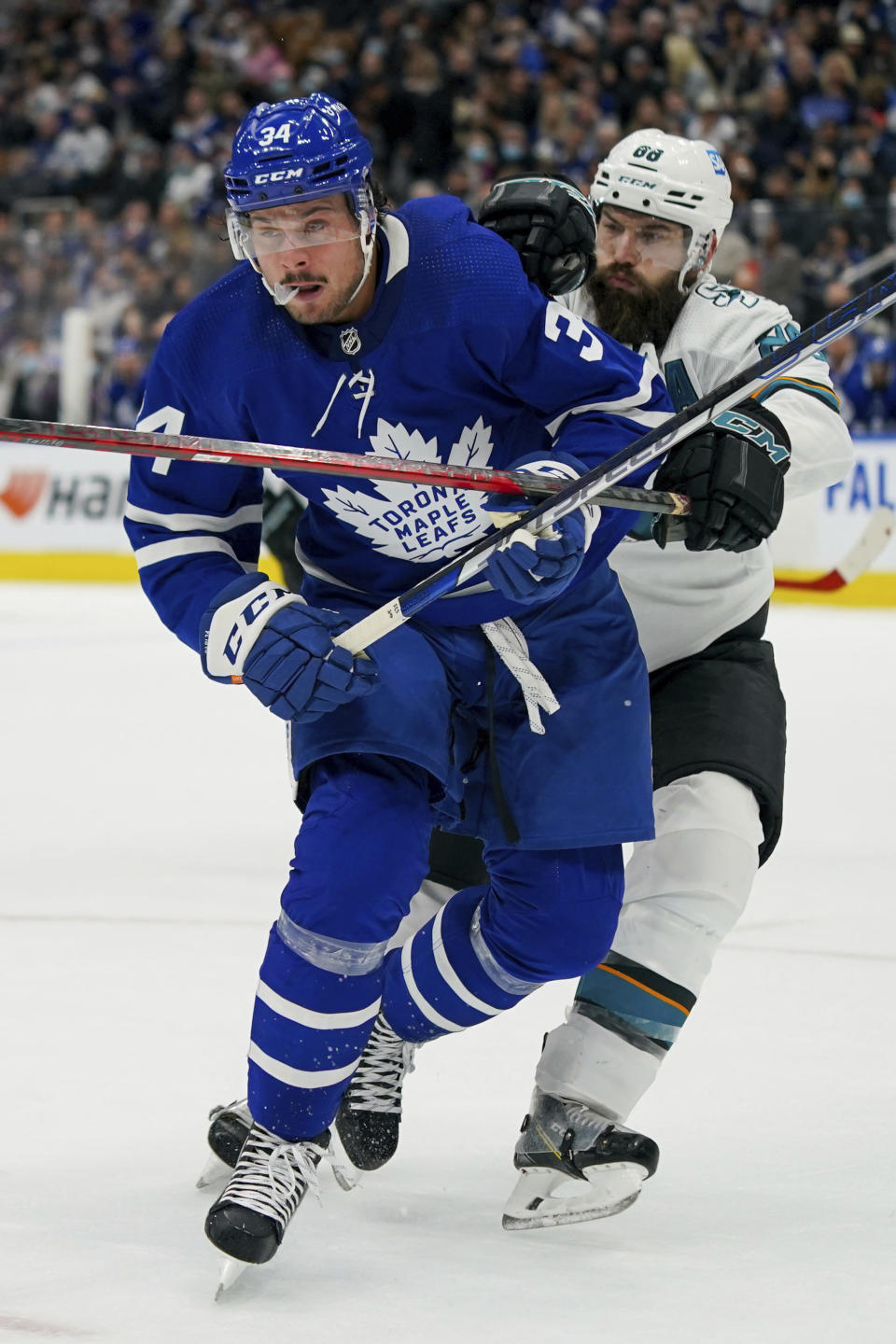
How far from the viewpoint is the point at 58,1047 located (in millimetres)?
2441

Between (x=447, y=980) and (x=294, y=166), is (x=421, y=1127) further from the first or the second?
(x=294, y=166)

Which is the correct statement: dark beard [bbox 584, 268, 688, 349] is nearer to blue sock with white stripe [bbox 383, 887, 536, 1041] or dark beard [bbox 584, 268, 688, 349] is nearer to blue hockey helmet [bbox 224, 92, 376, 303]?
blue hockey helmet [bbox 224, 92, 376, 303]

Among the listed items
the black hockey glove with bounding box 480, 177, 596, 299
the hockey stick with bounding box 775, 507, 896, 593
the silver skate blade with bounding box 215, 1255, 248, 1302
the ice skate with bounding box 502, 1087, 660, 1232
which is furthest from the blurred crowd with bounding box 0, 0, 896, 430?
the silver skate blade with bounding box 215, 1255, 248, 1302

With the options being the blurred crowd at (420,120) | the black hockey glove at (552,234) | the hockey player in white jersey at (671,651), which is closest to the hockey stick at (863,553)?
the hockey player in white jersey at (671,651)

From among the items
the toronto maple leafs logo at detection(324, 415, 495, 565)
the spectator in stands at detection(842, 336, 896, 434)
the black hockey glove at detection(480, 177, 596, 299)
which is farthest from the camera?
the spectator in stands at detection(842, 336, 896, 434)

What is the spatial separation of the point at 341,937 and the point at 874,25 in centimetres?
871

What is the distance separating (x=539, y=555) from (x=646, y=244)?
728 mm

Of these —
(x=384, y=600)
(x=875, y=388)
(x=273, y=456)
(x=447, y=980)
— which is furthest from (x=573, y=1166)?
(x=875, y=388)

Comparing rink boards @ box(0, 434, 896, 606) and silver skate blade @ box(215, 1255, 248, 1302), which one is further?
rink boards @ box(0, 434, 896, 606)

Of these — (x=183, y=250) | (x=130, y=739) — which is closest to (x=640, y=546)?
(x=130, y=739)

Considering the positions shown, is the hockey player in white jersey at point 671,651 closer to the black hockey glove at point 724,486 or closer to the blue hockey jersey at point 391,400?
the black hockey glove at point 724,486

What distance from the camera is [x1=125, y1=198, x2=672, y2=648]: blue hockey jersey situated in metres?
1.87

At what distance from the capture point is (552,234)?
2.20 metres

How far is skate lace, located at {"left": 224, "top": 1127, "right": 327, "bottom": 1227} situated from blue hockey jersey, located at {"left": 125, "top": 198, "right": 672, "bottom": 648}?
19.4 inches
